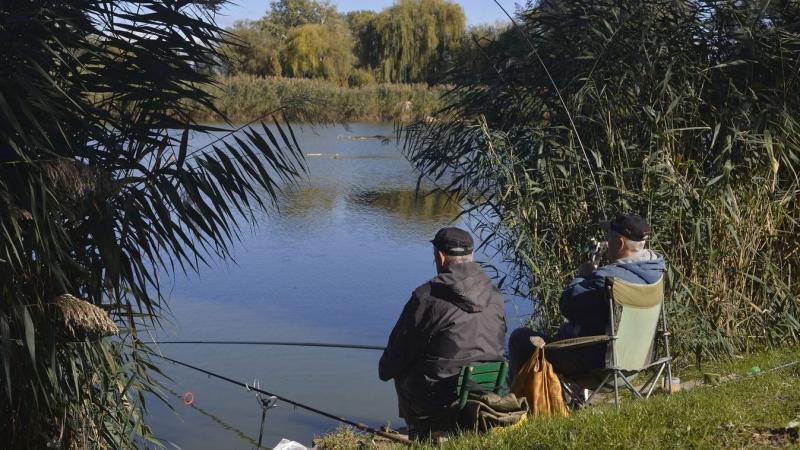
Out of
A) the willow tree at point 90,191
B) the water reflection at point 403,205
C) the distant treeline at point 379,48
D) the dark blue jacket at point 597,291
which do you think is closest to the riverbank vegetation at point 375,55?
the distant treeline at point 379,48

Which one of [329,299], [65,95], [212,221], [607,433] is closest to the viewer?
[607,433]

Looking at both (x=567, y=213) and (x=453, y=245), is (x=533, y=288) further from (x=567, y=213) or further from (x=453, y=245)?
(x=453, y=245)

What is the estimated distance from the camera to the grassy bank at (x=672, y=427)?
3996mm

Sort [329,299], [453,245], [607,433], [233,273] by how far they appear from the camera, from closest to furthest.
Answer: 1. [607,433]
2. [453,245]
3. [329,299]
4. [233,273]

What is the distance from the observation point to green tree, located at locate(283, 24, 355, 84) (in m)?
37.8

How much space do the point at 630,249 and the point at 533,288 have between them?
5.14ft

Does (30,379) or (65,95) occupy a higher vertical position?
(65,95)

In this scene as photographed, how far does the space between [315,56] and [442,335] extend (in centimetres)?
3572

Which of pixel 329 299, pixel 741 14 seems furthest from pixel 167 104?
pixel 329 299

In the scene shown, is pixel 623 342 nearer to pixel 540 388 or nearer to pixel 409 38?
pixel 540 388

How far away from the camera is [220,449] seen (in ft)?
23.9

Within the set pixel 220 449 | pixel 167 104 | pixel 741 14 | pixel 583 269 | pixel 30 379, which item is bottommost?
pixel 220 449

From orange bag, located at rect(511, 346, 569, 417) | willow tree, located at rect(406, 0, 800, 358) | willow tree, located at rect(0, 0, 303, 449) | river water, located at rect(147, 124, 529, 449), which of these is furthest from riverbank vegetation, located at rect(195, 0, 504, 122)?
orange bag, located at rect(511, 346, 569, 417)

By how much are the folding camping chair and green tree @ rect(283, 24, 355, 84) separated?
3072 centimetres
